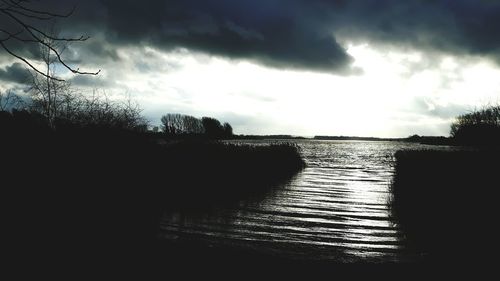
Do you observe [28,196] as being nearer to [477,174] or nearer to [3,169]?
[3,169]

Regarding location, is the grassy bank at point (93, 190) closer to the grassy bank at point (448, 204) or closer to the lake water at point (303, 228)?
the lake water at point (303, 228)

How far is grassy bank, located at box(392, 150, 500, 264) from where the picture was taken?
372 inches

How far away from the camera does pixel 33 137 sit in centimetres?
1381

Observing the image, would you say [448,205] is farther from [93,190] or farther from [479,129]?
[479,129]

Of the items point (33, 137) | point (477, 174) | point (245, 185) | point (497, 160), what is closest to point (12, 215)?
point (33, 137)

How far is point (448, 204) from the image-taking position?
1556cm

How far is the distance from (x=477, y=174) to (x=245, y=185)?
14112 mm

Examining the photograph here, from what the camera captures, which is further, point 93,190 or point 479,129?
point 479,129

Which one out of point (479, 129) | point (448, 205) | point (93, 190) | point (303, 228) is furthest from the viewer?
point (479, 129)

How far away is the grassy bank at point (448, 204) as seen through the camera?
944cm

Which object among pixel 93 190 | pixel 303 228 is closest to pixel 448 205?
pixel 303 228

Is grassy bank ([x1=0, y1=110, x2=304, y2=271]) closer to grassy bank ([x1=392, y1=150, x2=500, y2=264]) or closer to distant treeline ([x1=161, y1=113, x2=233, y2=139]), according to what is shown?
grassy bank ([x1=392, y1=150, x2=500, y2=264])

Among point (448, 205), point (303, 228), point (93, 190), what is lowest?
point (303, 228)

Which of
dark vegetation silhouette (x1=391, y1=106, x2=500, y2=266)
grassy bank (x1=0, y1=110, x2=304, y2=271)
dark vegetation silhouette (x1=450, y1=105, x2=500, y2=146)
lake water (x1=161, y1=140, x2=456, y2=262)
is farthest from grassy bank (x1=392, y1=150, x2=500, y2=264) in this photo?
dark vegetation silhouette (x1=450, y1=105, x2=500, y2=146)
